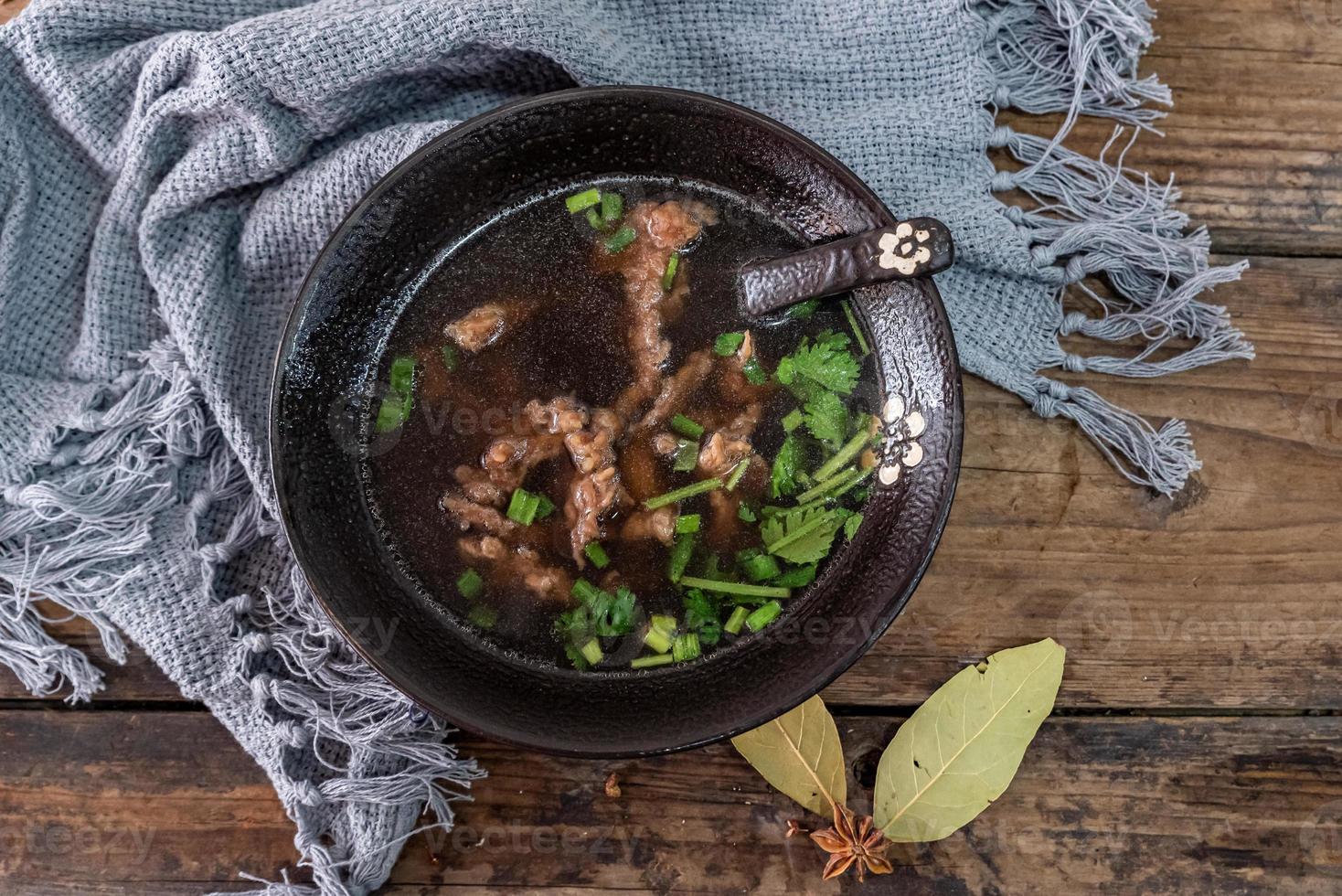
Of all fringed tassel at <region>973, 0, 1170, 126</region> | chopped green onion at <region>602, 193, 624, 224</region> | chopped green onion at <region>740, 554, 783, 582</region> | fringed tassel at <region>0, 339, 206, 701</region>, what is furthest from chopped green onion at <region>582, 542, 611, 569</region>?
fringed tassel at <region>973, 0, 1170, 126</region>

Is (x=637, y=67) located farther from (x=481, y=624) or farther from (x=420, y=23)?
(x=481, y=624)

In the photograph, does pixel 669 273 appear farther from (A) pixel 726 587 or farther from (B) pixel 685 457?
(A) pixel 726 587

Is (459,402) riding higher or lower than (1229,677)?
higher

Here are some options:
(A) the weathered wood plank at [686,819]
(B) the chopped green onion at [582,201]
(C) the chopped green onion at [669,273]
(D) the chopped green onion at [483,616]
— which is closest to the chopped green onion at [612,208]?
(B) the chopped green onion at [582,201]

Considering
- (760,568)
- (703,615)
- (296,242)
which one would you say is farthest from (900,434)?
(296,242)

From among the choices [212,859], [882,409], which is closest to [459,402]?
[882,409]

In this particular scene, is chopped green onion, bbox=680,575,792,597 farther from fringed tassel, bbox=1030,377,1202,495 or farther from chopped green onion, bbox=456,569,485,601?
fringed tassel, bbox=1030,377,1202,495
